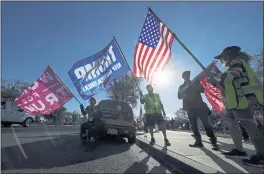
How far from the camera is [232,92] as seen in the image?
3162 millimetres

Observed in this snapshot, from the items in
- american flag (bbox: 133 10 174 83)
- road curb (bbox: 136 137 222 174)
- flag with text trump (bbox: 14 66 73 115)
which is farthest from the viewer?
flag with text trump (bbox: 14 66 73 115)

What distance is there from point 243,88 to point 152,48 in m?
4.07

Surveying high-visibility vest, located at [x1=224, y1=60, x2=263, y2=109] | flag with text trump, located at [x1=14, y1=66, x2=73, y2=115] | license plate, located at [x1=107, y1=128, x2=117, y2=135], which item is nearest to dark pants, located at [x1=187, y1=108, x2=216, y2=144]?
high-visibility vest, located at [x1=224, y1=60, x2=263, y2=109]

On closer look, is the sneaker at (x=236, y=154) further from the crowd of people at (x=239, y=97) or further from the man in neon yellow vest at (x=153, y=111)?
the man in neon yellow vest at (x=153, y=111)

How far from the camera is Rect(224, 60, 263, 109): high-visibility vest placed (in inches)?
114

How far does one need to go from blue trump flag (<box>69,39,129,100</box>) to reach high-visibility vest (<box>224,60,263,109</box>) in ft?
20.2

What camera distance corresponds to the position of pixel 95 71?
9.09m

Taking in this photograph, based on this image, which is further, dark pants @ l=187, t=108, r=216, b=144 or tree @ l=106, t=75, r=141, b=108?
tree @ l=106, t=75, r=141, b=108

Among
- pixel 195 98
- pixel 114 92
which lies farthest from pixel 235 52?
pixel 114 92

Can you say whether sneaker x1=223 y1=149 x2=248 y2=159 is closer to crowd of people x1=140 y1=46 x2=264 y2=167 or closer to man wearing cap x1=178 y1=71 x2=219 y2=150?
crowd of people x1=140 y1=46 x2=264 y2=167

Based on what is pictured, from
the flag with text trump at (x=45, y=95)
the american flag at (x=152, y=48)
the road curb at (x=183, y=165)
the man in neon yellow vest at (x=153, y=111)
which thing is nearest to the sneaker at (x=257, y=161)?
the road curb at (x=183, y=165)

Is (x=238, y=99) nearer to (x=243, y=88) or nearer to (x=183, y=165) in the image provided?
(x=243, y=88)

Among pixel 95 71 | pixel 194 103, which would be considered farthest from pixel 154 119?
pixel 95 71

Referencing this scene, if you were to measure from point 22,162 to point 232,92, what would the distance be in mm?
3667
